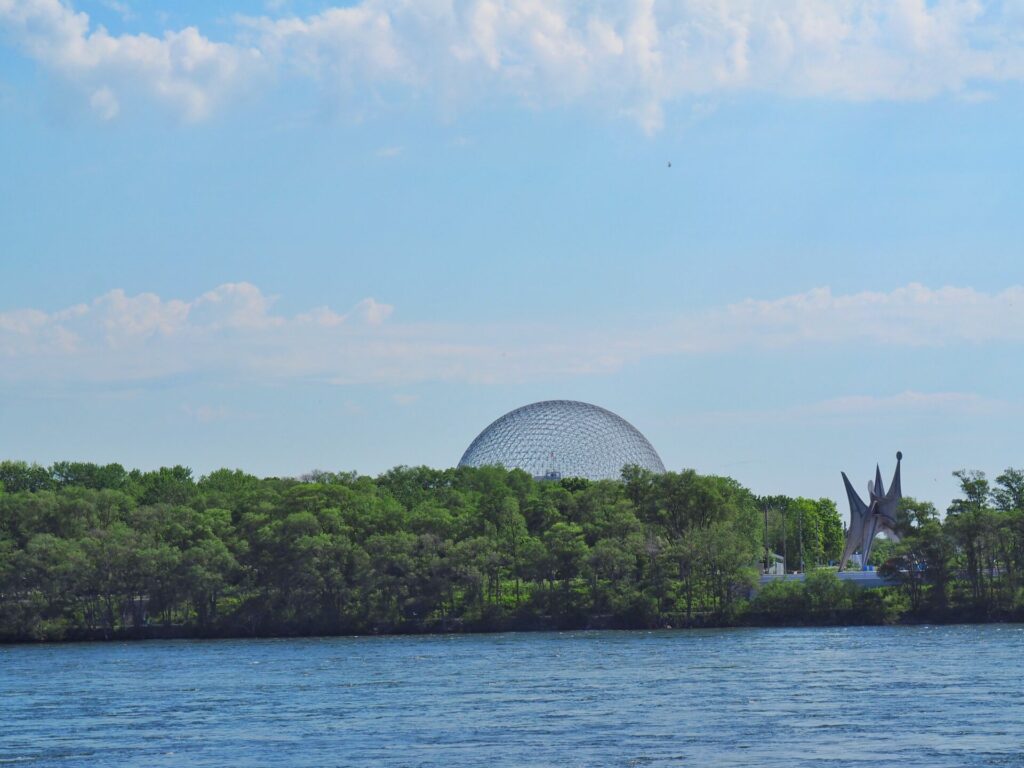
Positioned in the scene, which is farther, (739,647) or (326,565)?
(326,565)

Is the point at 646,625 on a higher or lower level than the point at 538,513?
lower

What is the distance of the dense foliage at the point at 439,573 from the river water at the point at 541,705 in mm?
14003

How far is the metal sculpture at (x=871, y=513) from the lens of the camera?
398 feet

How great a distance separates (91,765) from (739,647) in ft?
147

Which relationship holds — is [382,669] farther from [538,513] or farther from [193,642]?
[538,513]

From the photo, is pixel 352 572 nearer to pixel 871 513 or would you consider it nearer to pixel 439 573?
pixel 439 573

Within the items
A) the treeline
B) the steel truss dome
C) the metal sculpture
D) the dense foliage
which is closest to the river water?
the dense foliage

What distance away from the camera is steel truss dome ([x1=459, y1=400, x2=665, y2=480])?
184 m

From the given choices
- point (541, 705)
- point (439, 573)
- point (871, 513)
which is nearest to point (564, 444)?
point (871, 513)

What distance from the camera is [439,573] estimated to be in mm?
102438

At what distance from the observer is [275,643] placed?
311ft

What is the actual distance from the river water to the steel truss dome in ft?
324

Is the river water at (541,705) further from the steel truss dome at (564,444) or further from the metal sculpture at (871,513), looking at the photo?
the steel truss dome at (564,444)

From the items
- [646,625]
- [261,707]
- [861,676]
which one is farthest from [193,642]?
[861,676]
